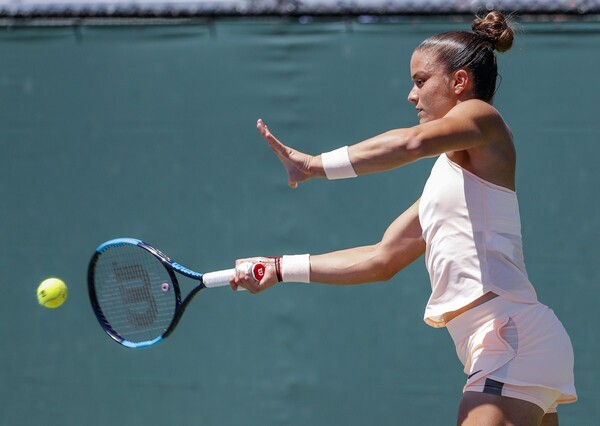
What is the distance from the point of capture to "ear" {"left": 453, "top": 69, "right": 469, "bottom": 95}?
9.53 ft

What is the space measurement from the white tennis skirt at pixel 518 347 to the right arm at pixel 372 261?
427 mm

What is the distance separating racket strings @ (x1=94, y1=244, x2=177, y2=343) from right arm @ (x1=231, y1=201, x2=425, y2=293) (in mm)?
473

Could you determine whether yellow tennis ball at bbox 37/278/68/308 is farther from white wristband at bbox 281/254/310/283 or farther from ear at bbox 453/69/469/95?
ear at bbox 453/69/469/95

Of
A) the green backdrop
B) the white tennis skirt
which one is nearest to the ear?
the white tennis skirt

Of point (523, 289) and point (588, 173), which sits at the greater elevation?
point (588, 173)

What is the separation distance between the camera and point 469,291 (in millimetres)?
2805

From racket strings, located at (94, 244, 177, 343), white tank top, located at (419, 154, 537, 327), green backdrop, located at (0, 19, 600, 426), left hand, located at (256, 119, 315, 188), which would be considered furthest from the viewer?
green backdrop, located at (0, 19, 600, 426)

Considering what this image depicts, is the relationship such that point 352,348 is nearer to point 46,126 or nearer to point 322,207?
point 322,207

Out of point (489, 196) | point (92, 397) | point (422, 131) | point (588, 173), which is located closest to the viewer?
point (422, 131)

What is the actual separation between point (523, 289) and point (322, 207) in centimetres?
183

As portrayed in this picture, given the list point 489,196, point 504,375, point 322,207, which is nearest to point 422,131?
point 489,196

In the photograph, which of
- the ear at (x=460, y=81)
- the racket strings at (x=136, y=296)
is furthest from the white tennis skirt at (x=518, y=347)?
the racket strings at (x=136, y=296)

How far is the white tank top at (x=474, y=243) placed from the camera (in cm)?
279

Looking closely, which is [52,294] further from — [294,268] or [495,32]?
[495,32]
